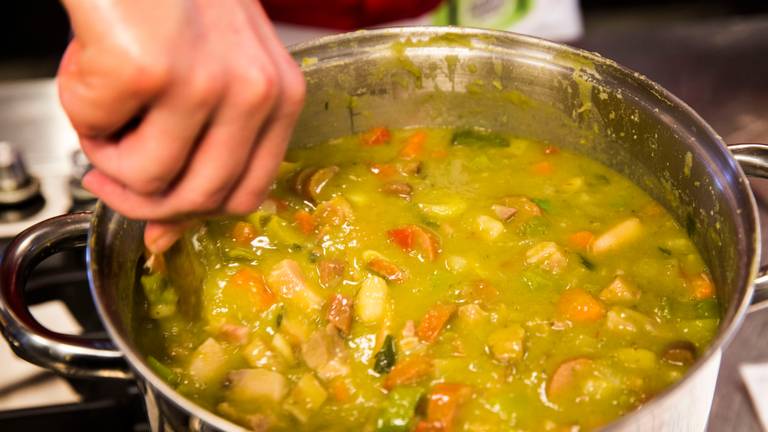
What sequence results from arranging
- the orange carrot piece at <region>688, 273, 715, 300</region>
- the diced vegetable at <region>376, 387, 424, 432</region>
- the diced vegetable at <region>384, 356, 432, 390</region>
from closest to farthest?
1. the diced vegetable at <region>376, 387, 424, 432</region>
2. the diced vegetable at <region>384, 356, 432, 390</region>
3. the orange carrot piece at <region>688, 273, 715, 300</region>

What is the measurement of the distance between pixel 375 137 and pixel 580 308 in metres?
0.85

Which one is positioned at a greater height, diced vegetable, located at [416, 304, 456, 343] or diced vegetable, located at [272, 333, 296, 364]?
diced vegetable, located at [416, 304, 456, 343]

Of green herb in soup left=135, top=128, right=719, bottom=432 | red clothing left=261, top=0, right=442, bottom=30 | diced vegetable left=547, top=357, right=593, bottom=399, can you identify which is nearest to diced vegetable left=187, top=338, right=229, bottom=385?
green herb in soup left=135, top=128, right=719, bottom=432

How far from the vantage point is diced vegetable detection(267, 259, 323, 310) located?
6.20ft

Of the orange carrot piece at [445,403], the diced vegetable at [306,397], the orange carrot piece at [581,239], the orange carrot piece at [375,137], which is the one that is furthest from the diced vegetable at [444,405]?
the orange carrot piece at [375,137]

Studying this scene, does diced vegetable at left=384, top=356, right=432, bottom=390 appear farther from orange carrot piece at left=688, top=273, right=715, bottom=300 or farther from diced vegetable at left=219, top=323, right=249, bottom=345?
orange carrot piece at left=688, top=273, right=715, bottom=300

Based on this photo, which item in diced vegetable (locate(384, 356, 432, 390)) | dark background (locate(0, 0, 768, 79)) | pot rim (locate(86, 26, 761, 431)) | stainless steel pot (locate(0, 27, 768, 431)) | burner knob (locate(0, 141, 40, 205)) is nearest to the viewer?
pot rim (locate(86, 26, 761, 431))

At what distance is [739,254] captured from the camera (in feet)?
5.22

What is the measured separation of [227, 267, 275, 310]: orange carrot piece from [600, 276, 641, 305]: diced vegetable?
2.55 ft

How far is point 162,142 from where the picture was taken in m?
1.06

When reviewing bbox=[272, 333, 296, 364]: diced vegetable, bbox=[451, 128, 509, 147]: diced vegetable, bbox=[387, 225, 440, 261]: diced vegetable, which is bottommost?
bbox=[272, 333, 296, 364]: diced vegetable

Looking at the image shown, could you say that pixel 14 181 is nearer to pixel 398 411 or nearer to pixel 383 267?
pixel 383 267

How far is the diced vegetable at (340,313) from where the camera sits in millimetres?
1813

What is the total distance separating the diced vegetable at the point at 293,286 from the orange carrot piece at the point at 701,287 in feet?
2.88
